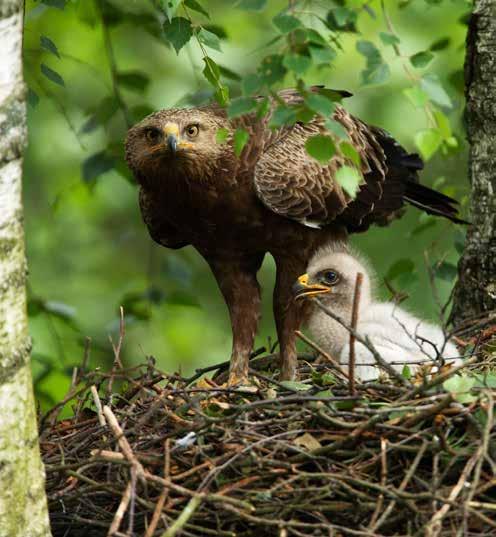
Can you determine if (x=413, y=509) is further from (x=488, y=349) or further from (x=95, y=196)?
(x=95, y=196)

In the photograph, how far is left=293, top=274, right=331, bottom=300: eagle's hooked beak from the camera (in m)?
5.80

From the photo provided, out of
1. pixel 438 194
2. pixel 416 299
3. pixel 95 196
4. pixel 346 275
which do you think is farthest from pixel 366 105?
pixel 346 275

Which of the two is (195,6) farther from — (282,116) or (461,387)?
(461,387)

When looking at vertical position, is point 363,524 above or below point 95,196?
above

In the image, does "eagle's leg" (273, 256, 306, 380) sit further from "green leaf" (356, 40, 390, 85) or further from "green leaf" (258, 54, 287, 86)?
"green leaf" (258, 54, 287, 86)

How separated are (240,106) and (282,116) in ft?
0.43

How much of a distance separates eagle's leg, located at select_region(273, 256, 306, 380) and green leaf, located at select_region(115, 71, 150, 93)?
1.87 metres

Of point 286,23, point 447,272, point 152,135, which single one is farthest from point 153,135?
Result: point 286,23

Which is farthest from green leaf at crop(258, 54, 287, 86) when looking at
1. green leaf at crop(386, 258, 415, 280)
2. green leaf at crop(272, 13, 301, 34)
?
green leaf at crop(386, 258, 415, 280)

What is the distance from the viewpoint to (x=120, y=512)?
354 centimetres

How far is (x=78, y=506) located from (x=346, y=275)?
7.69 feet

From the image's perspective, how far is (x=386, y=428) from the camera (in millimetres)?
3807

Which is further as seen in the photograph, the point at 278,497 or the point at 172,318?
the point at 172,318

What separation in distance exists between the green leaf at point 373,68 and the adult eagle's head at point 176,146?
119 cm
